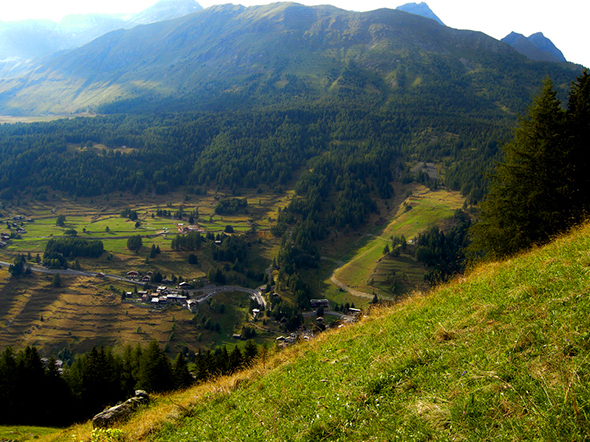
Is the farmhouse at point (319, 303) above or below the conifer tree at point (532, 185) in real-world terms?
below

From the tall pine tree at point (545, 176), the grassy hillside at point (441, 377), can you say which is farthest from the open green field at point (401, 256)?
the grassy hillside at point (441, 377)

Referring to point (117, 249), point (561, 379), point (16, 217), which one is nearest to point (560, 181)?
point (561, 379)

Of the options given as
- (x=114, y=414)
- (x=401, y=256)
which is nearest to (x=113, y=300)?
(x=401, y=256)

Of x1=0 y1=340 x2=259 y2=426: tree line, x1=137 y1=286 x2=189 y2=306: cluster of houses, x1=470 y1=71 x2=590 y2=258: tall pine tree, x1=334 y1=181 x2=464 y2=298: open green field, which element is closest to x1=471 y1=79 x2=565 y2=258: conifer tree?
x1=470 y1=71 x2=590 y2=258: tall pine tree

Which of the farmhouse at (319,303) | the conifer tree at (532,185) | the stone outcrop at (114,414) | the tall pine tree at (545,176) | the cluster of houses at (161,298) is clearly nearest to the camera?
the stone outcrop at (114,414)

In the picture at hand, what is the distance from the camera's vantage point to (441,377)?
35.0 ft

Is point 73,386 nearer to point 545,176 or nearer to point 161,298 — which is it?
point 545,176

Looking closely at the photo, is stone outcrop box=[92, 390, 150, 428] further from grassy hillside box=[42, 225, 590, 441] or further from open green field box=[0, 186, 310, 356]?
open green field box=[0, 186, 310, 356]

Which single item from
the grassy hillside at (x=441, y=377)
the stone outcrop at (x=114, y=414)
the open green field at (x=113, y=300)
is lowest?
the open green field at (x=113, y=300)

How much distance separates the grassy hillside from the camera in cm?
819

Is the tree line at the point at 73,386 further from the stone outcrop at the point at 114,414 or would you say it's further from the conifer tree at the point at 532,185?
the conifer tree at the point at 532,185

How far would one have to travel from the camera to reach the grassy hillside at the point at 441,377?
819 centimetres

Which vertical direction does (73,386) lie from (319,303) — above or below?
above

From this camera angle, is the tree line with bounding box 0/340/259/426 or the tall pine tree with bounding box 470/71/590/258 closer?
the tall pine tree with bounding box 470/71/590/258
